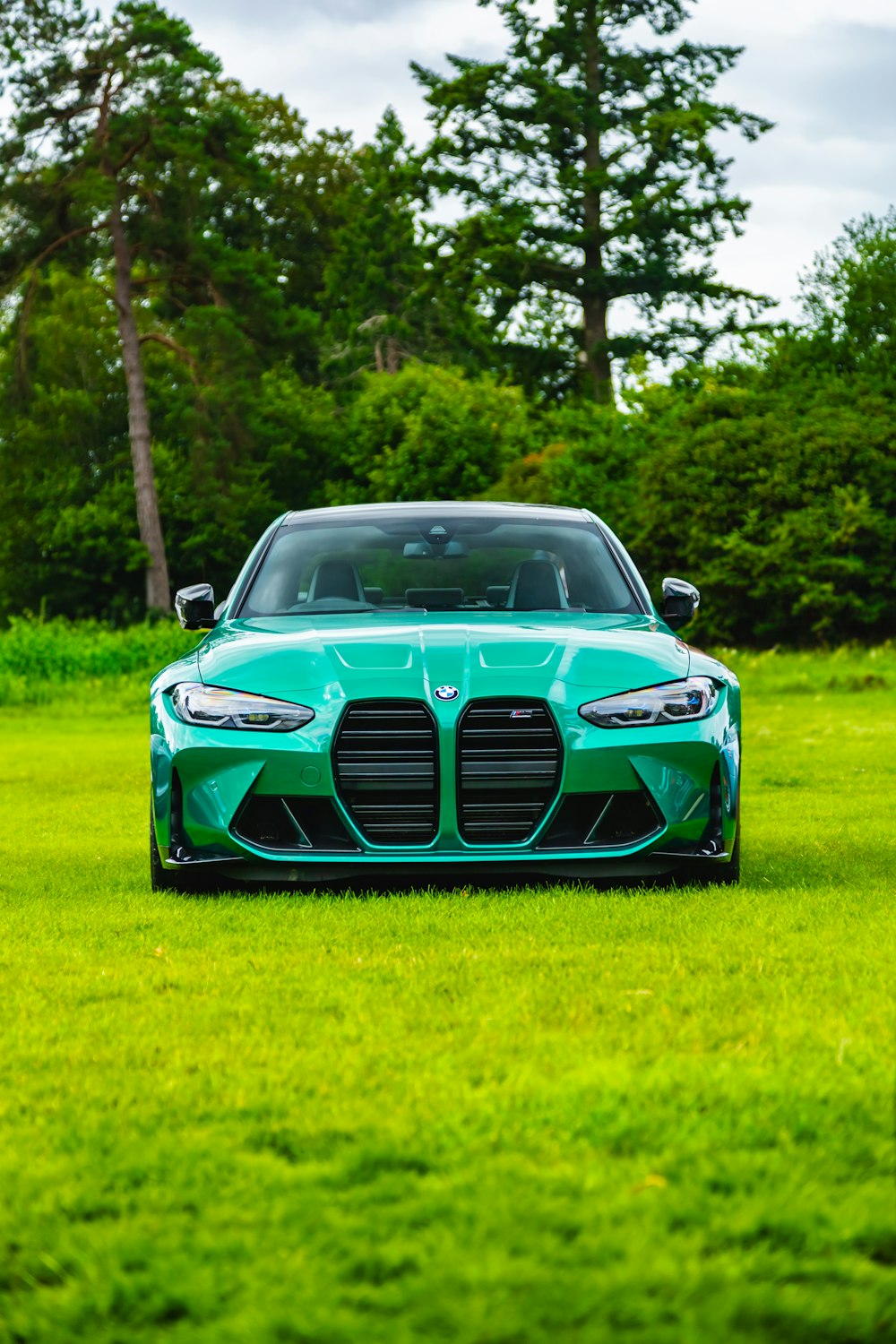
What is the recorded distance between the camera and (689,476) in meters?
32.2

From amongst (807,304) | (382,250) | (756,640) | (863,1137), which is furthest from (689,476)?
(382,250)

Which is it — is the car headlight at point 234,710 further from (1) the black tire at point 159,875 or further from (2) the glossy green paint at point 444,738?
(1) the black tire at point 159,875

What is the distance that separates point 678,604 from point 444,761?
192 cm

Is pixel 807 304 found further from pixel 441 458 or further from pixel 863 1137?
pixel 863 1137

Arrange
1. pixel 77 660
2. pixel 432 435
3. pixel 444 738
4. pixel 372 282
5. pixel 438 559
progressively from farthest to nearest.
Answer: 1. pixel 372 282
2. pixel 432 435
3. pixel 77 660
4. pixel 438 559
5. pixel 444 738

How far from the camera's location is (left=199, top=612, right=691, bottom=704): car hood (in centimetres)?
679

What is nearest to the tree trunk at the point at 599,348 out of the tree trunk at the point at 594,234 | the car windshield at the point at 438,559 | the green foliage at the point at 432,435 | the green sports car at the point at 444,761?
the tree trunk at the point at 594,234

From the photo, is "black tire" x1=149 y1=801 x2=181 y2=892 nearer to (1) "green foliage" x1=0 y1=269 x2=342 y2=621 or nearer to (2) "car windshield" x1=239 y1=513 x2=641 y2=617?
(2) "car windshield" x1=239 y1=513 x2=641 y2=617

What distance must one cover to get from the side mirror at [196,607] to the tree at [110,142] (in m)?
37.5

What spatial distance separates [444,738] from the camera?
671 centimetres

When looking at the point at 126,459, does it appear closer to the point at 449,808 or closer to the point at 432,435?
the point at 432,435

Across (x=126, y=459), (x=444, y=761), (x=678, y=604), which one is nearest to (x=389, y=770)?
(x=444, y=761)

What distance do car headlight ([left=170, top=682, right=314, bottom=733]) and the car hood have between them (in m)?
0.04

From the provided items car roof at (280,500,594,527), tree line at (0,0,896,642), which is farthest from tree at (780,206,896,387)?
car roof at (280,500,594,527)
